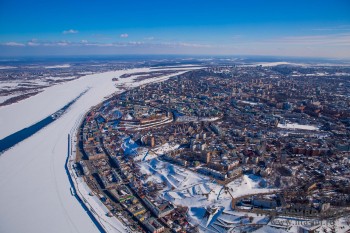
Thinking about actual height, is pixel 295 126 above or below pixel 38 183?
above

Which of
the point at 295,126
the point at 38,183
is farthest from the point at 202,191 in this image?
the point at 295,126

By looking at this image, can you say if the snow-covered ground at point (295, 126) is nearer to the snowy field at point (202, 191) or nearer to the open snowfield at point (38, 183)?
the snowy field at point (202, 191)

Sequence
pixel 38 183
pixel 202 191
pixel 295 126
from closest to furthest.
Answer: pixel 202 191
pixel 38 183
pixel 295 126

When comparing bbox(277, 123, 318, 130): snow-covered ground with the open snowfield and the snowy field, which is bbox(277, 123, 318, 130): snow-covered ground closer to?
the snowy field

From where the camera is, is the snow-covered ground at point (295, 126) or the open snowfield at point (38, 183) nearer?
the open snowfield at point (38, 183)

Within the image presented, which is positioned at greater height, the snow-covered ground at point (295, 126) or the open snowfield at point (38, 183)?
the snow-covered ground at point (295, 126)

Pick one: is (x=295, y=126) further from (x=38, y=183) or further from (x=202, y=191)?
(x=38, y=183)

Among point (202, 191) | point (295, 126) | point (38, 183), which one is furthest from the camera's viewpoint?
point (295, 126)

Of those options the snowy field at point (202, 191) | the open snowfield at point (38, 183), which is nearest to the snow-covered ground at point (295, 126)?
the snowy field at point (202, 191)

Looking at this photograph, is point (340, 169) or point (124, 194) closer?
point (124, 194)

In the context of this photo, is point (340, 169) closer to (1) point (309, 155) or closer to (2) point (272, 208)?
(1) point (309, 155)

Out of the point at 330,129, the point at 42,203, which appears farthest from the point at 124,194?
the point at 330,129
